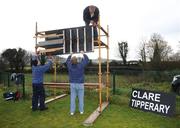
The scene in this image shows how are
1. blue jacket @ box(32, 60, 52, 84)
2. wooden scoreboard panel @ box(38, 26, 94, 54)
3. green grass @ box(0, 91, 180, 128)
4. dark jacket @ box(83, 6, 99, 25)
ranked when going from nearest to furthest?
green grass @ box(0, 91, 180, 128)
dark jacket @ box(83, 6, 99, 25)
wooden scoreboard panel @ box(38, 26, 94, 54)
blue jacket @ box(32, 60, 52, 84)

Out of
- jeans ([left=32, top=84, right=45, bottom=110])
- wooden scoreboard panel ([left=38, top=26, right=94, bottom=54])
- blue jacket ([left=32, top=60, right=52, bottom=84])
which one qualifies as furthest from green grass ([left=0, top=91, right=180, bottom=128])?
wooden scoreboard panel ([left=38, top=26, right=94, bottom=54])

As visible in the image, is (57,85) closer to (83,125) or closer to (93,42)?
(93,42)

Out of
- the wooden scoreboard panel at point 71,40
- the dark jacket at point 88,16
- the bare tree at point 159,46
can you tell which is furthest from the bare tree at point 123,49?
the dark jacket at point 88,16

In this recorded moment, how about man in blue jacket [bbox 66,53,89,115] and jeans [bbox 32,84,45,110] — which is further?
jeans [bbox 32,84,45,110]

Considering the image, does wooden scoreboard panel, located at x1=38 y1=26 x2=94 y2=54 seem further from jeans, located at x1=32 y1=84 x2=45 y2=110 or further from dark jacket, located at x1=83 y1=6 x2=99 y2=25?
jeans, located at x1=32 y1=84 x2=45 y2=110

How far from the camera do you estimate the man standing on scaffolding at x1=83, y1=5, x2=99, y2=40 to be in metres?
11.1

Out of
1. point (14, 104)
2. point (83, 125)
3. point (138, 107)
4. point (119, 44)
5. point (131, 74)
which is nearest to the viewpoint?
point (83, 125)

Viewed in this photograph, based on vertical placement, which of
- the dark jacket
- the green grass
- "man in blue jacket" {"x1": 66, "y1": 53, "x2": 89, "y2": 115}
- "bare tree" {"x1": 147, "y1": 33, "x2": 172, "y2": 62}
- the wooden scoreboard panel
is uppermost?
"bare tree" {"x1": 147, "y1": 33, "x2": 172, "y2": 62}

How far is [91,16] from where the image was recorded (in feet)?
36.8

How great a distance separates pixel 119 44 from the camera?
61.3 m

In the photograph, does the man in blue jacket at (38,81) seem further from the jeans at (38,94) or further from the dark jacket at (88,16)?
the dark jacket at (88,16)

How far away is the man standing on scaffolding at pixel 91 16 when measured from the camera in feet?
36.6

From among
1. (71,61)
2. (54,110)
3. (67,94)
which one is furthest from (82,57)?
(67,94)

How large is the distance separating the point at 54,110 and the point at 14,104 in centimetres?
251
